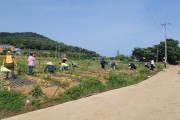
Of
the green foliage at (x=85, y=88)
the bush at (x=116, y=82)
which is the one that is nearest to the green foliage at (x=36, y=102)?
the green foliage at (x=85, y=88)

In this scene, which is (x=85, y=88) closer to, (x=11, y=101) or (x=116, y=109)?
(x=116, y=109)

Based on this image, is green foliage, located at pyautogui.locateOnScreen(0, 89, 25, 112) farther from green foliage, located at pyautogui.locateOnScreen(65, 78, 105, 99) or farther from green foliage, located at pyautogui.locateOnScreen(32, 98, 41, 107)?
green foliage, located at pyautogui.locateOnScreen(65, 78, 105, 99)

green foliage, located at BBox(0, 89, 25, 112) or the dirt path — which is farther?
green foliage, located at BBox(0, 89, 25, 112)

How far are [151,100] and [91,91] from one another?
3.14 meters

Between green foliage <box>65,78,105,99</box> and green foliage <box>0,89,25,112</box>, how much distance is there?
2795 millimetres

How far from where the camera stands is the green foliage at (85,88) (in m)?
13.5

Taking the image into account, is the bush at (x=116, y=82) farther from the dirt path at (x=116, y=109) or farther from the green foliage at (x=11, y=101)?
the green foliage at (x=11, y=101)

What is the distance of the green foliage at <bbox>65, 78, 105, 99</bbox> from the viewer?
1352cm

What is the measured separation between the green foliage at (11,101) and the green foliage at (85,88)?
279 centimetres

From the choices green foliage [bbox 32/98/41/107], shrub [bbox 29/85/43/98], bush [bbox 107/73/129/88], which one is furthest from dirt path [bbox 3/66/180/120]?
bush [bbox 107/73/129/88]

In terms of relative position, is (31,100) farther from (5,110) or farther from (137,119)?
(137,119)

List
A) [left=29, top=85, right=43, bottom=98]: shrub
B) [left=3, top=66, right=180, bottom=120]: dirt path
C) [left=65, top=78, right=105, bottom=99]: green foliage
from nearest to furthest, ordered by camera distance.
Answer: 1. [left=3, top=66, right=180, bottom=120]: dirt path
2. [left=29, top=85, right=43, bottom=98]: shrub
3. [left=65, top=78, right=105, bottom=99]: green foliage

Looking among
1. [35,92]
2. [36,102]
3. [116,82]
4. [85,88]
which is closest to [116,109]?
[36,102]

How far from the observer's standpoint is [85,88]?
15.0m
